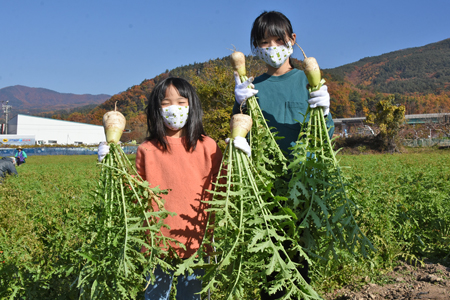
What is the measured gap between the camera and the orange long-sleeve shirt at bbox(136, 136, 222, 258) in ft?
6.77

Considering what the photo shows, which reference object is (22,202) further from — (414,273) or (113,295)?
(414,273)

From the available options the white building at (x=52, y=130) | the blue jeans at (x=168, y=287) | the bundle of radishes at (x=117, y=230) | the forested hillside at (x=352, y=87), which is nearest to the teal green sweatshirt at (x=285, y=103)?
the bundle of radishes at (x=117, y=230)

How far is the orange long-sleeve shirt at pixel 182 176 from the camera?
2.06 meters

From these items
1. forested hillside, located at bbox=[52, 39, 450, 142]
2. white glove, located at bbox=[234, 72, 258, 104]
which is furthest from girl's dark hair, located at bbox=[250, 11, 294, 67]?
forested hillside, located at bbox=[52, 39, 450, 142]

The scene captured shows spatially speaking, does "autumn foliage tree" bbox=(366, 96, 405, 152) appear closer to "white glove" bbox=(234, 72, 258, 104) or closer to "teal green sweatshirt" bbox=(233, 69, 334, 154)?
"teal green sweatshirt" bbox=(233, 69, 334, 154)

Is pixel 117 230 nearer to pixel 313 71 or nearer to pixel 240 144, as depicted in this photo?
pixel 240 144

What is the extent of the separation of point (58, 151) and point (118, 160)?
55677mm

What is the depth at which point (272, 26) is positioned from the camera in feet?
7.12

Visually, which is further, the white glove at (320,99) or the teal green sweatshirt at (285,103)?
the teal green sweatshirt at (285,103)

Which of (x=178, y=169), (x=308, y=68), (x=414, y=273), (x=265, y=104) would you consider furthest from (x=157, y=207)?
(x=414, y=273)

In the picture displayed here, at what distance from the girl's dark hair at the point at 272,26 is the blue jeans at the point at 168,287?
1705mm

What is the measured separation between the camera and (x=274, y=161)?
1.91 meters

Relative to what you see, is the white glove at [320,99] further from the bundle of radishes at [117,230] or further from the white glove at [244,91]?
the bundle of radishes at [117,230]

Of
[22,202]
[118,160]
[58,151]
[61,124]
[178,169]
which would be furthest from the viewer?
[61,124]
